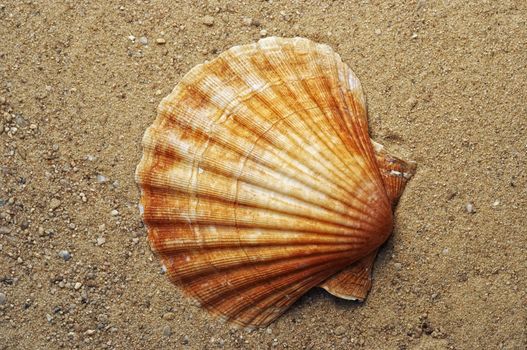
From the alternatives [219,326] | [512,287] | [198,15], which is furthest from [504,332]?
[198,15]

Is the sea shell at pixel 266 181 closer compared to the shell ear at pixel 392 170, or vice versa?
the sea shell at pixel 266 181

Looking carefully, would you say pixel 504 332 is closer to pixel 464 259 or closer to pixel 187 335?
pixel 464 259

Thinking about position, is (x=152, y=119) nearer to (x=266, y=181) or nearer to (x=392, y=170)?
(x=266, y=181)

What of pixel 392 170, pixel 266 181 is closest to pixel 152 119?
pixel 266 181

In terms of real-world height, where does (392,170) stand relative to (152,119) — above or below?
above
